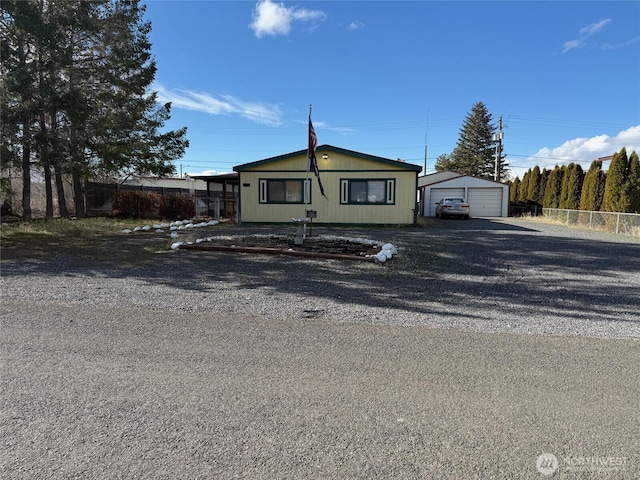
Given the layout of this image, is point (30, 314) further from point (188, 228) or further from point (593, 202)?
point (593, 202)

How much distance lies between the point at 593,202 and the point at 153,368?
21.6 m

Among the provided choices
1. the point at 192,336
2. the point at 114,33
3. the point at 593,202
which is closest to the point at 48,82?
the point at 114,33

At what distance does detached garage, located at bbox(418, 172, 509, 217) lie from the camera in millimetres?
27125

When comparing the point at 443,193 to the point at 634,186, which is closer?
the point at 634,186

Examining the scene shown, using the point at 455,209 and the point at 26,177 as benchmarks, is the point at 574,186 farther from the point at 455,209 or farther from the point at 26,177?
the point at 26,177

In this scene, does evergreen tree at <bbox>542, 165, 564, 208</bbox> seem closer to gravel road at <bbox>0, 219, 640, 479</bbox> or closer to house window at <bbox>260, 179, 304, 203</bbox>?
house window at <bbox>260, 179, 304, 203</bbox>

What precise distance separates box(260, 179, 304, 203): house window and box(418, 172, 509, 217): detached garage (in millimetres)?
13689

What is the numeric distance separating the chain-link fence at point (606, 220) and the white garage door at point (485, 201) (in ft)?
24.9

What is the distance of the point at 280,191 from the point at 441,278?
425 inches

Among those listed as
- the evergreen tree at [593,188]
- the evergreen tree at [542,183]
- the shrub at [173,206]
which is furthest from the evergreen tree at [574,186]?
the shrub at [173,206]

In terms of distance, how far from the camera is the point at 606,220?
14859 mm

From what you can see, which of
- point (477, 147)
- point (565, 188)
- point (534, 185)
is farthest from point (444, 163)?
point (565, 188)

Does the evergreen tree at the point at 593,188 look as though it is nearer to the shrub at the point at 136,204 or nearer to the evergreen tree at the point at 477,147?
the shrub at the point at 136,204

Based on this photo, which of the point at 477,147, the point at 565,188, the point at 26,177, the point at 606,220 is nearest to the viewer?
the point at 26,177
